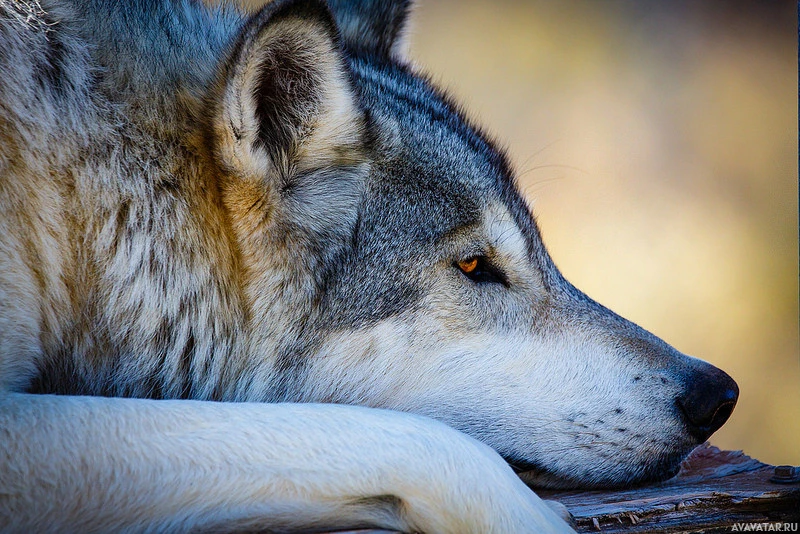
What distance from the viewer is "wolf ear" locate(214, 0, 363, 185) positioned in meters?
2.26

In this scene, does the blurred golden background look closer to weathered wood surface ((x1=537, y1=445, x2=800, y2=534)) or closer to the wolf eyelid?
the wolf eyelid

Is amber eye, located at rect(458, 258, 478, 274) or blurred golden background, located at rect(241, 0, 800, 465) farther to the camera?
blurred golden background, located at rect(241, 0, 800, 465)

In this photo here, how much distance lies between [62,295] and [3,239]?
0.73 feet

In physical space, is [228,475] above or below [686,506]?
below

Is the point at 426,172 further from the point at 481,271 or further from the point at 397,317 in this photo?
the point at 397,317

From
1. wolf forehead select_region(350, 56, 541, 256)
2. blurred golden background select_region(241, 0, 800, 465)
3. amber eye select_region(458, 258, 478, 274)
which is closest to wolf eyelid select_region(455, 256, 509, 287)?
amber eye select_region(458, 258, 478, 274)

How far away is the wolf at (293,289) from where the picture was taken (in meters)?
2.01

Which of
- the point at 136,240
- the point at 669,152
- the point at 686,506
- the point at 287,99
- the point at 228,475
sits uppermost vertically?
the point at 669,152

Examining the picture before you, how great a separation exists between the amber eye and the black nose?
29.8 inches

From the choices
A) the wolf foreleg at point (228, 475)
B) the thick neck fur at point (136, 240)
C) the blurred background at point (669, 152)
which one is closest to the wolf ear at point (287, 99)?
the thick neck fur at point (136, 240)

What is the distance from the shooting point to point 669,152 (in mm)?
8695

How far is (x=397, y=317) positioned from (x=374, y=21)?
1602mm

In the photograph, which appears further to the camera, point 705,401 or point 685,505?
point 705,401

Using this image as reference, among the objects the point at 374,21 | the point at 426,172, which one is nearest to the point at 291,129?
the point at 426,172
